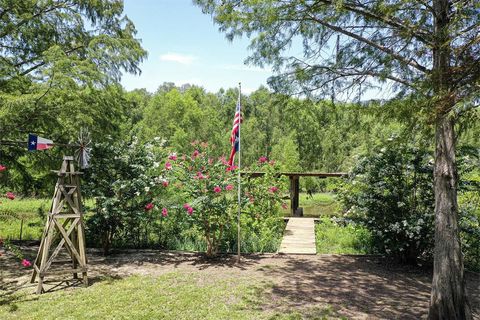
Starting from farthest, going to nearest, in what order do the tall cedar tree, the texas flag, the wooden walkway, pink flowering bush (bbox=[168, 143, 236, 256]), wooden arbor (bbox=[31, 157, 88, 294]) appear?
the wooden walkway < pink flowering bush (bbox=[168, 143, 236, 256]) < wooden arbor (bbox=[31, 157, 88, 294]) < the texas flag < the tall cedar tree

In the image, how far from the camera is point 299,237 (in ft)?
26.1

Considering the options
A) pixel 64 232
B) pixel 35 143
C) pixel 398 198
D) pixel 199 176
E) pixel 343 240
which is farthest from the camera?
pixel 343 240

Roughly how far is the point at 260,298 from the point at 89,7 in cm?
670

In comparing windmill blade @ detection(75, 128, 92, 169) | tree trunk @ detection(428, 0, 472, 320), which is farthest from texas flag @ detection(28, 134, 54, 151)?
tree trunk @ detection(428, 0, 472, 320)

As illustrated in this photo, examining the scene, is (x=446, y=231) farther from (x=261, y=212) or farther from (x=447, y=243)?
(x=261, y=212)

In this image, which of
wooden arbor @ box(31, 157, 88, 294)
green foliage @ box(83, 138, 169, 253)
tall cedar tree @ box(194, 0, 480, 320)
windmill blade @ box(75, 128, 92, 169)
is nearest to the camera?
tall cedar tree @ box(194, 0, 480, 320)

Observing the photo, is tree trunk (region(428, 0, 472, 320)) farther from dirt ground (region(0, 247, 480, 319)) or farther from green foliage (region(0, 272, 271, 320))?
green foliage (region(0, 272, 271, 320))

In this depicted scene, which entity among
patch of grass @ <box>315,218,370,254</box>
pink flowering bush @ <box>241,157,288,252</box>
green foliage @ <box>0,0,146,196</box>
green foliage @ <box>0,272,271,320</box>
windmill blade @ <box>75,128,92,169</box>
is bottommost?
green foliage @ <box>0,272,271,320</box>

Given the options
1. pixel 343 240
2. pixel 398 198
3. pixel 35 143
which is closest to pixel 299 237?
pixel 343 240

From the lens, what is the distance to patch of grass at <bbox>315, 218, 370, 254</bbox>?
711 cm

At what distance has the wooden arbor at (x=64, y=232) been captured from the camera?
197 inches

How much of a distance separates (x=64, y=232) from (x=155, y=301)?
1.74m

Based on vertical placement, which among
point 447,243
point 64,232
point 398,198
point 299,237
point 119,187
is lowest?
point 299,237

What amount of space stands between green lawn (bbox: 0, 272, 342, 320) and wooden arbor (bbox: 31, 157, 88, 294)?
37 cm
